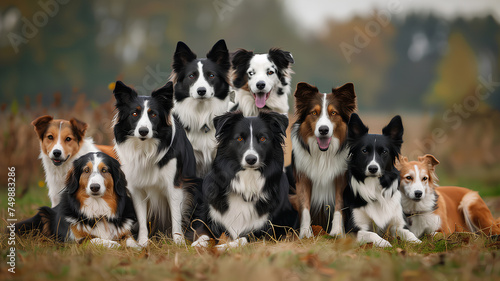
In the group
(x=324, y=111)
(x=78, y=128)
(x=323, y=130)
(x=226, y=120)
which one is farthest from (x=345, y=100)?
(x=78, y=128)

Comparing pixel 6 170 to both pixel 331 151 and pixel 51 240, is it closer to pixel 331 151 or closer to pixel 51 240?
pixel 51 240

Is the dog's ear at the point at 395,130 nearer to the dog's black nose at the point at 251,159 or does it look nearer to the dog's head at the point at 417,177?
the dog's head at the point at 417,177

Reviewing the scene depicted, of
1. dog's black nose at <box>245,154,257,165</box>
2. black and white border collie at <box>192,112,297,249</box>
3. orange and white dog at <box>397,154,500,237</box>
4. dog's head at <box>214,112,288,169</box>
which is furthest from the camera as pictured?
orange and white dog at <box>397,154,500,237</box>

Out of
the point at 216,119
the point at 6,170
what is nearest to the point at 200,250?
the point at 216,119

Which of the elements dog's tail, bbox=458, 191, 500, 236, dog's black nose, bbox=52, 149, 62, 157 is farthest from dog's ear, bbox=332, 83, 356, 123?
dog's black nose, bbox=52, 149, 62, 157

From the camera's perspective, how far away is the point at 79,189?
445 centimetres

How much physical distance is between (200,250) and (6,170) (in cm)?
592

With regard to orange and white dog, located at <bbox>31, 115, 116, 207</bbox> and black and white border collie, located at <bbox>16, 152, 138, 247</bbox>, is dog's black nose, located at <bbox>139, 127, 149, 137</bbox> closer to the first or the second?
black and white border collie, located at <bbox>16, 152, 138, 247</bbox>

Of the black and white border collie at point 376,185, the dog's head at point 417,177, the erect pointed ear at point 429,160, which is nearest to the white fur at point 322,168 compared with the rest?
the black and white border collie at point 376,185

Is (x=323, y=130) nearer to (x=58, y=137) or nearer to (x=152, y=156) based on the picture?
(x=152, y=156)

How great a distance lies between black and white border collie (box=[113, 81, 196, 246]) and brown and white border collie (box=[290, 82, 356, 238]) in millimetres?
1310

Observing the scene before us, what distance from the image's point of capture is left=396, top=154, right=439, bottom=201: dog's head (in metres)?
4.82

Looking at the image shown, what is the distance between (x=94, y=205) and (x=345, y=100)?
2.92 meters

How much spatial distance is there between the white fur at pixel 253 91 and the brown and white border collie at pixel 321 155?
53cm
